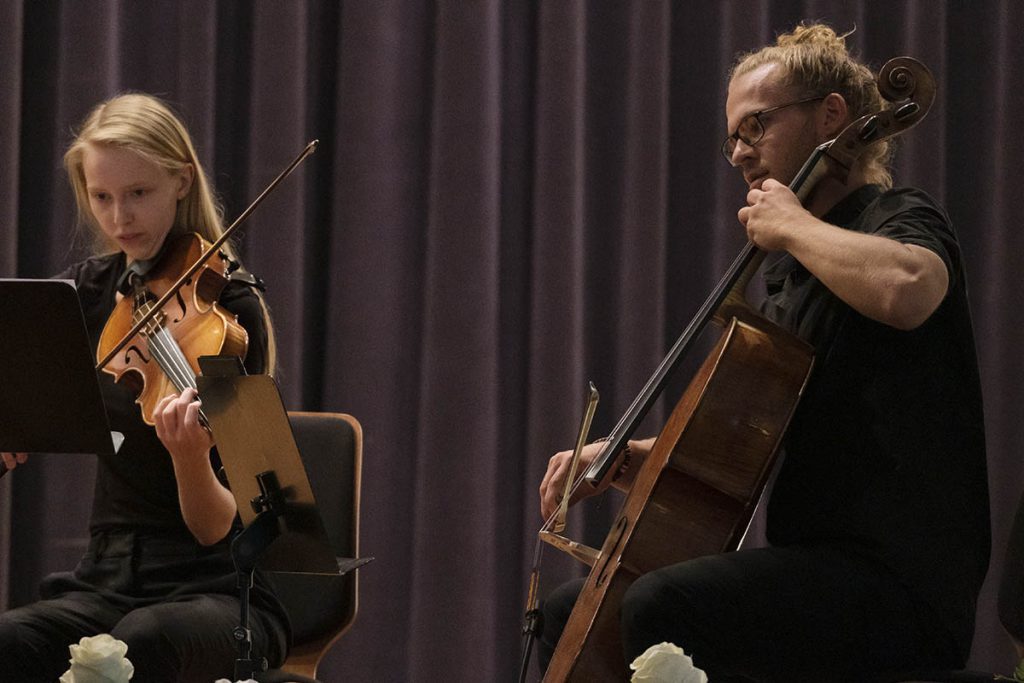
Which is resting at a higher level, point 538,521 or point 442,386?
point 442,386

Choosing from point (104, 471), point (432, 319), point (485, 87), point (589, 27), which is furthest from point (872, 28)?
point (104, 471)

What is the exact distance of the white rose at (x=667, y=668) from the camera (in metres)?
0.92

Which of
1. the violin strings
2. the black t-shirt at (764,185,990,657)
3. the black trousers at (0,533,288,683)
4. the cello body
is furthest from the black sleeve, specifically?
the black t-shirt at (764,185,990,657)

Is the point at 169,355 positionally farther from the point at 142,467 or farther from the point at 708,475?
the point at 708,475

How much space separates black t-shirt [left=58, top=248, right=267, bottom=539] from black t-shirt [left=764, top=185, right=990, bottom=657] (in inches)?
35.3

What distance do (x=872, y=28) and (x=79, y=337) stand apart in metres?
1.97

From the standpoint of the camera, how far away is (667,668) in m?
0.92

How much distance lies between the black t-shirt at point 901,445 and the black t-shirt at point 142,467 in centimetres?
90

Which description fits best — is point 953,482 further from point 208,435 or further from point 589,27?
point 589,27

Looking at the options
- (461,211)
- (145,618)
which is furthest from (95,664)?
(461,211)

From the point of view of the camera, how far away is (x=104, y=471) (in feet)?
6.55

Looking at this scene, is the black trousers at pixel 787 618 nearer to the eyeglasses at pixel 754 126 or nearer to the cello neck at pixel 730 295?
the cello neck at pixel 730 295

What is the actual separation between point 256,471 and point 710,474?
60 centimetres

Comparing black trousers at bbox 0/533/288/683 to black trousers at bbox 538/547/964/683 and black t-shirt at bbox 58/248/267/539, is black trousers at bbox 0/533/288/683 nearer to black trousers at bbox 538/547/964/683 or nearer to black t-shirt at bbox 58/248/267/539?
black t-shirt at bbox 58/248/267/539
